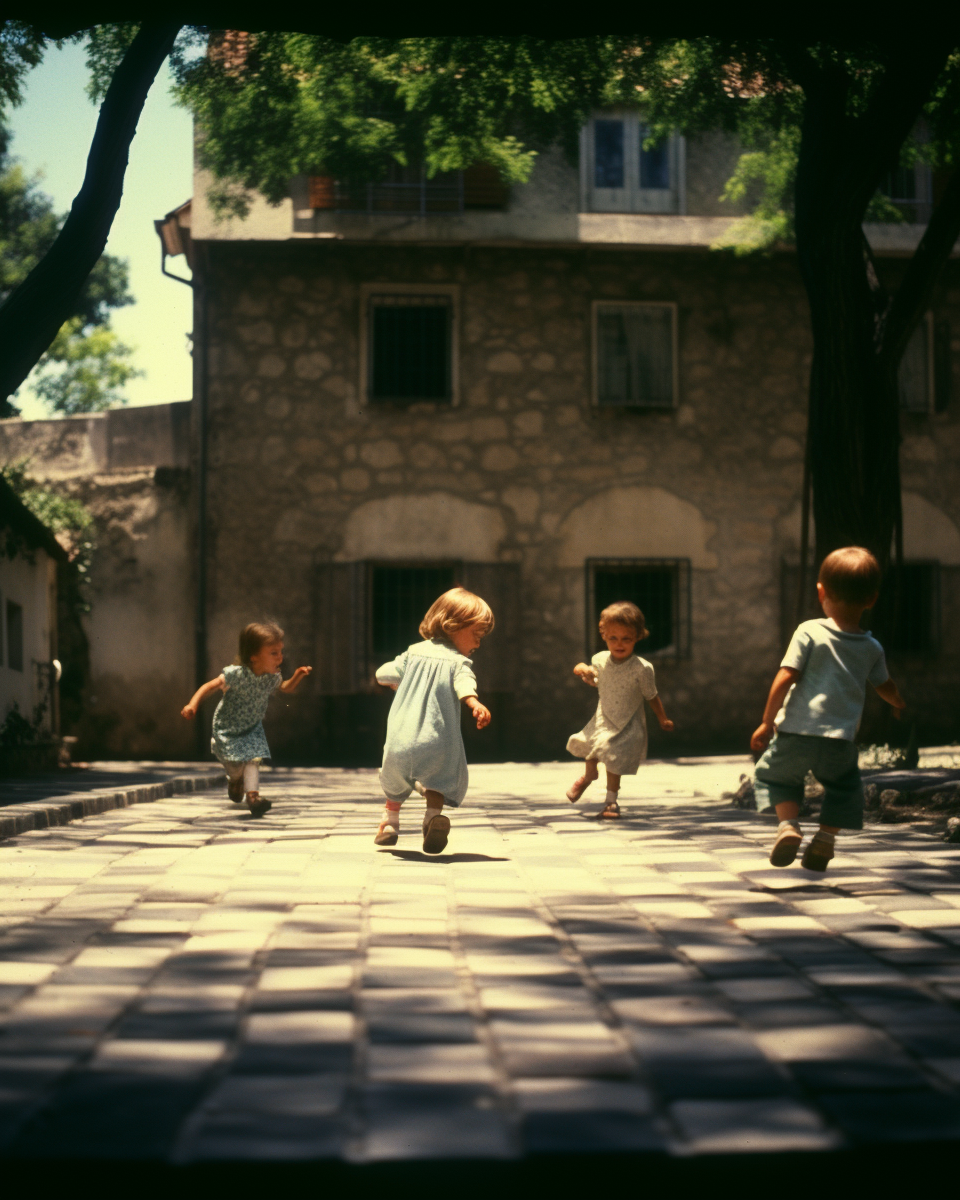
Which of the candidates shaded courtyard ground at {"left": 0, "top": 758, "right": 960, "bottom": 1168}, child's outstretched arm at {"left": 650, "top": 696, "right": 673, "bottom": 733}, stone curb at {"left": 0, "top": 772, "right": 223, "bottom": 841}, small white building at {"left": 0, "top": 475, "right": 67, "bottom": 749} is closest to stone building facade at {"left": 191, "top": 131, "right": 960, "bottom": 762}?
small white building at {"left": 0, "top": 475, "right": 67, "bottom": 749}

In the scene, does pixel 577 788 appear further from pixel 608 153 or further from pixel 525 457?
pixel 608 153

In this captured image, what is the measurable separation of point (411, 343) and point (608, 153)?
11.8 feet

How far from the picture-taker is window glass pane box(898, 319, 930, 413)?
18188 millimetres

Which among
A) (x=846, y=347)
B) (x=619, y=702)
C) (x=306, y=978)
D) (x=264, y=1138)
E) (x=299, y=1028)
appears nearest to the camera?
(x=264, y=1138)

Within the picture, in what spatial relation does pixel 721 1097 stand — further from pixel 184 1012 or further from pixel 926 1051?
pixel 184 1012

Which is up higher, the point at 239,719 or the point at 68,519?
the point at 68,519

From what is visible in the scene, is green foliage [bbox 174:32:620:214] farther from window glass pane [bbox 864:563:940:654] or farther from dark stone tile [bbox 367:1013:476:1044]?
dark stone tile [bbox 367:1013:476:1044]

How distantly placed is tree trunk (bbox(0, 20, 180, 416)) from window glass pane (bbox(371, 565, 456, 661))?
8446mm

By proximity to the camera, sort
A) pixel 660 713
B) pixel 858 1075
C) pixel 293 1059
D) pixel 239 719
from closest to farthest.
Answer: pixel 858 1075, pixel 293 1059, pixel 660 713, pixel 239 719

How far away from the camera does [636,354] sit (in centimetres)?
1775

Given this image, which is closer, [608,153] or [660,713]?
[660,713]

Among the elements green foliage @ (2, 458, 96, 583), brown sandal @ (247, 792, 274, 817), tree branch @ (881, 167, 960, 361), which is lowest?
brown sandal @ (247, 792, 274, 817)

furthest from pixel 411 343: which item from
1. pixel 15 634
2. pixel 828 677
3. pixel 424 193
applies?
pixel 828 677

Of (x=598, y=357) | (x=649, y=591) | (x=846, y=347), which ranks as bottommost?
(x=649, y=591)
